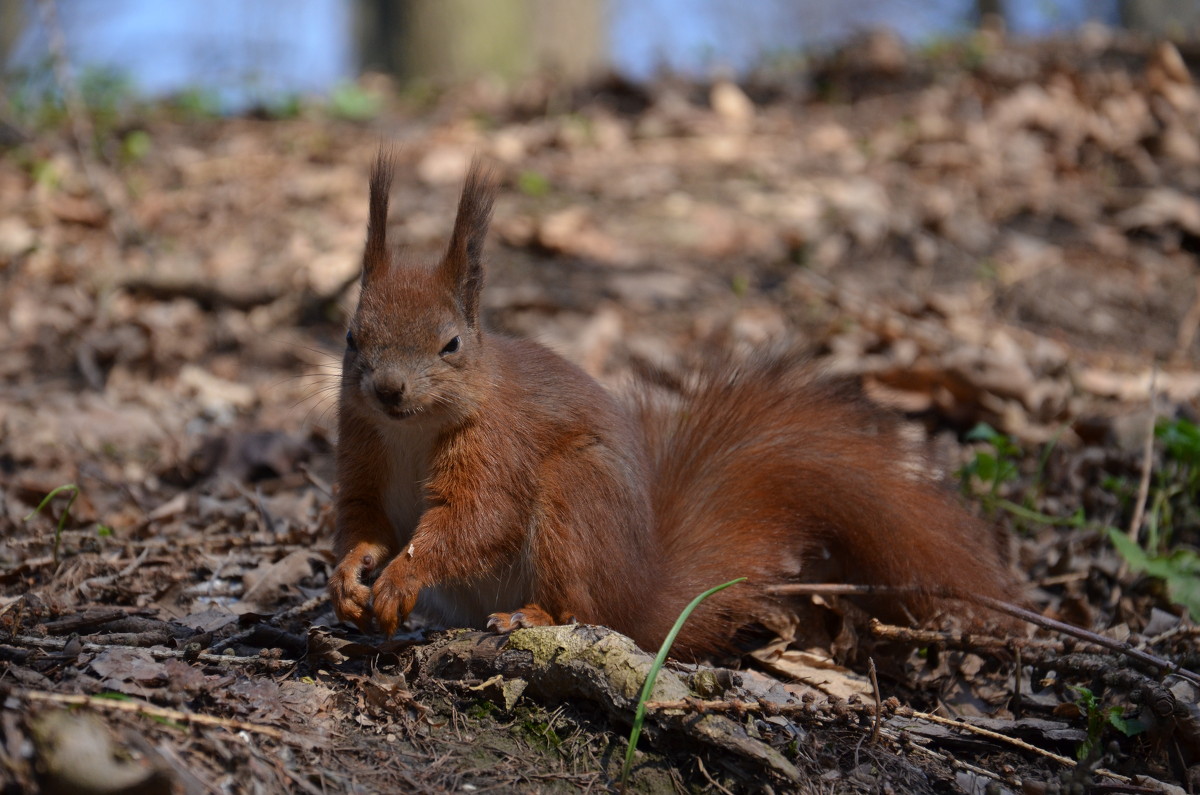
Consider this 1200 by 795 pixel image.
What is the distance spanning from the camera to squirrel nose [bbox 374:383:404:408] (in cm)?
215

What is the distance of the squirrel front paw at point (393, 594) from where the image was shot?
2.14 metres

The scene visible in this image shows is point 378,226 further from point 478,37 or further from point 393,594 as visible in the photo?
point 478,37

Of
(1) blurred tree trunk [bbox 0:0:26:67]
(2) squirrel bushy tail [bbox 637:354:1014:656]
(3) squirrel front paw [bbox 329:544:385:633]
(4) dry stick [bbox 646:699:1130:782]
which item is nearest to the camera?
(4) dry stick [bbox 646:699:1130:782]

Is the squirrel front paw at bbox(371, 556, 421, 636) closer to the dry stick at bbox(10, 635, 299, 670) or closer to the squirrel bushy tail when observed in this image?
the dry stick at bbox(10, 635, 299, 670)

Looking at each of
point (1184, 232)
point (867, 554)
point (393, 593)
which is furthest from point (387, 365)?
point (1184, 232)

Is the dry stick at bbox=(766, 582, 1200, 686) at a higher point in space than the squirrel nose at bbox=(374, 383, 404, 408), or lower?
lower

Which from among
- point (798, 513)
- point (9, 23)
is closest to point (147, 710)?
point (798, 513)

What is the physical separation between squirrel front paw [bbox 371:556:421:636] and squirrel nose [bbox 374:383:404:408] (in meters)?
0.34

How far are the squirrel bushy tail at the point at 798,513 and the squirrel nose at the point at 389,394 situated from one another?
2.48 feet

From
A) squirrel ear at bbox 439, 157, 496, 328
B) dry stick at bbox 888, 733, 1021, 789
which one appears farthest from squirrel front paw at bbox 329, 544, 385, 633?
dry stick at bbox 888, 733, 1021, 789

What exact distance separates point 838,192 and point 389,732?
4628 millimetres

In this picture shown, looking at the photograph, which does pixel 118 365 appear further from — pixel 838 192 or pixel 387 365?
pixel 838 192

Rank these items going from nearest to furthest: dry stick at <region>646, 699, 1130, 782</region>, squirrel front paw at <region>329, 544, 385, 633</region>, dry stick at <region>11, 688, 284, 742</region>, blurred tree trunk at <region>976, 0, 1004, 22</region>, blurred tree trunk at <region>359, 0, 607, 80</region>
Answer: dry stick at <region>11, 688, 284, 742</region>, dry stick at <region>646, 699, 1130, 782</region>, squirrel front paw at <region>329, 544, 385, 633</region>, blurred tree trunk at <region>359, 0, 607, 80</region>, blurred tree trunk at <region>976, 0, 1004, 22</region>

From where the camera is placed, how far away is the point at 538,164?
6.30 m
